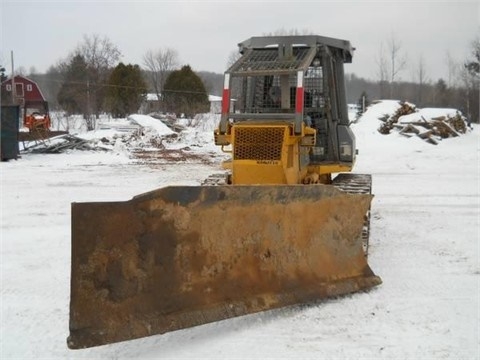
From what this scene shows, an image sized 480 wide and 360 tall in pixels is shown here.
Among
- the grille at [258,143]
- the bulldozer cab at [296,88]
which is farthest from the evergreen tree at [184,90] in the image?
the grille at [258,143]

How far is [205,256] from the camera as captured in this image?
394 cm

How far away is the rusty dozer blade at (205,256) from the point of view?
3.54 metres

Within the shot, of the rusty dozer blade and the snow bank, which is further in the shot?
the snow bank

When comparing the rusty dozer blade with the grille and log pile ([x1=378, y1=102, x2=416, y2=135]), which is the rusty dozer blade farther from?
log pile ([x1=378, y1=102, x2=416, y2=135])

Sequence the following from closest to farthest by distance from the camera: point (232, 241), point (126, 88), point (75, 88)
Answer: point (232, 241)
point (126, 88)
point (75, 88)

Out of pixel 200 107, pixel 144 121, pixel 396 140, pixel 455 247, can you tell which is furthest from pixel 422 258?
pixel 200 107

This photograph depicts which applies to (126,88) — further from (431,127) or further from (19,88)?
(431,127)

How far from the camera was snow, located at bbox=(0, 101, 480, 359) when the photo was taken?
3666 mm

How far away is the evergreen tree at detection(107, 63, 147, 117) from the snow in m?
26.8

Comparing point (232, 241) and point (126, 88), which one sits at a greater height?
point (126, 88)

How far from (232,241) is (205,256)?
27 centimetres

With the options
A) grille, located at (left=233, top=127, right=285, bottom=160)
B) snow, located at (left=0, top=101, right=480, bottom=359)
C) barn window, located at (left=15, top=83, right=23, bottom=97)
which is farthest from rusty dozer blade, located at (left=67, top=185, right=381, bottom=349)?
barn window, located at (left=15, top=83, right=23, bottom=97)

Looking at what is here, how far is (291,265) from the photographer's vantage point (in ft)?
14.1

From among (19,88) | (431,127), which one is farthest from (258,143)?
(19,88)
